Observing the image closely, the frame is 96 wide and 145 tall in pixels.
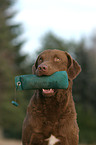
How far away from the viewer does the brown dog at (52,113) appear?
4.85 meters

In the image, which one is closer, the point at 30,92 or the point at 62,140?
the point at 62,140

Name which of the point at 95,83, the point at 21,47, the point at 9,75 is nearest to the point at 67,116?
the point at 9,75

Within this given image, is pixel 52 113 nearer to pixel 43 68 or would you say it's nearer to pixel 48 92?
pixel 48 92

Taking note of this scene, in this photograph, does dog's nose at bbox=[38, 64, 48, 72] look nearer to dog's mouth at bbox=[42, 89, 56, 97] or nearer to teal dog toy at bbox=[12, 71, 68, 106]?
teal dog toy at bbox=[12, 71, 68, 106]

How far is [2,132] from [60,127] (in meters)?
29.5

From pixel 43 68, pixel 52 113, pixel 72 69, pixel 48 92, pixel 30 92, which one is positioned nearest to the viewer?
pixel 43 68

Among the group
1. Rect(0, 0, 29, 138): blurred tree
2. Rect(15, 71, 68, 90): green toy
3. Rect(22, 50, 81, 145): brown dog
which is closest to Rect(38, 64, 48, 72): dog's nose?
Rect(22, 50, 81, 145): brown dog

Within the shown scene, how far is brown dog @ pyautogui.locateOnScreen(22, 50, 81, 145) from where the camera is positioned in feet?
15.9

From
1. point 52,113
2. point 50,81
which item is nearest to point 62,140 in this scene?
point 52,113

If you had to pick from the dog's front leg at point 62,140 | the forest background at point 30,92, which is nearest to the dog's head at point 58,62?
the dog's front leg at point 62,140

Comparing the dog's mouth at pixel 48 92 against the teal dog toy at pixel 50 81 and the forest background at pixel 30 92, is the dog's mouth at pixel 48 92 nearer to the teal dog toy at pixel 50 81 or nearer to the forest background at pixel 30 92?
the teal dog toy at pixel 50 81

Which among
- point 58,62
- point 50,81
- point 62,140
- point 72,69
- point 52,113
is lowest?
point 62,140

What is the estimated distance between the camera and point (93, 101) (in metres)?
33.9

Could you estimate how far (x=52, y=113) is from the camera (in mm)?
5051
